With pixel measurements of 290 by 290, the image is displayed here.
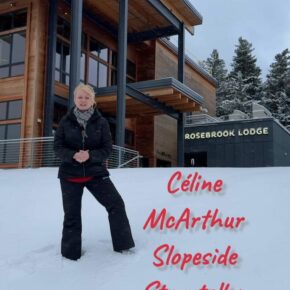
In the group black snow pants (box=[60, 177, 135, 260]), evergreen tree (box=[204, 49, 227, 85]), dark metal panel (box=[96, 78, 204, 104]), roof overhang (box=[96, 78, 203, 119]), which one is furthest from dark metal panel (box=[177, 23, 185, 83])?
evergreen tree (box=[204, 49, 227, 85])

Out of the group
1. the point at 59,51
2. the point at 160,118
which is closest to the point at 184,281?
the point at 59,51

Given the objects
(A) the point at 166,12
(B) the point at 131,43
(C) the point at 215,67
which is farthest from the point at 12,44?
(C) the point at 215,67

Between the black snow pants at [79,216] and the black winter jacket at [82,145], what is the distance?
112mm

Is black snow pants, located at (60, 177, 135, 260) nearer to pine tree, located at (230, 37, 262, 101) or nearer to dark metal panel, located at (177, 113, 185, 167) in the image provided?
dark metal panel, located at (177, 113, 185, 167)

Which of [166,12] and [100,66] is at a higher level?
[166,12]

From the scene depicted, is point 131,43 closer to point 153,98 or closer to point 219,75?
point 153,98

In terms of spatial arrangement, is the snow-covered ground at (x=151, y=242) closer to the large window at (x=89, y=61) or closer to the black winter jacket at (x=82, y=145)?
the black winter jacket at (x=82, y=145)

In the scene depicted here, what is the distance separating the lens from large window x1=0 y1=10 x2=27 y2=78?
18297 millimetres

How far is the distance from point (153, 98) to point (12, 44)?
634 centimetres

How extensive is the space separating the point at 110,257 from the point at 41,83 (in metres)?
14.3

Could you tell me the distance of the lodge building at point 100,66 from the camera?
17.6 metres

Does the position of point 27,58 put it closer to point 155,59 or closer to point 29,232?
point 155,59

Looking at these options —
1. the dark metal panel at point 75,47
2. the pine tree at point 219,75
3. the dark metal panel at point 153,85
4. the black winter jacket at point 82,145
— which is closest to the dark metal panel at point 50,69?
the dark metal panel at point 75,47

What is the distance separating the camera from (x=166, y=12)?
22.0 metres
